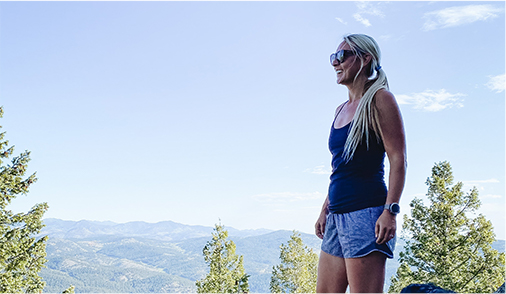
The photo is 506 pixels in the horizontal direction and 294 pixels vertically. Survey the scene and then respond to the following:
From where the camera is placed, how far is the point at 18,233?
16.9 metres

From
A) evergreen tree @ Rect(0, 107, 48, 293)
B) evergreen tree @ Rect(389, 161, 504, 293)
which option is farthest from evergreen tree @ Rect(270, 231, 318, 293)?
evergreen tree @ Rect(0, 107, 48, 293)

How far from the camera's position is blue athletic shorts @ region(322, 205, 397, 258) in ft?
6.76

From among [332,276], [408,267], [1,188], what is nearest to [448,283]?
[408,267]

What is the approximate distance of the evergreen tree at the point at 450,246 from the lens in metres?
17.9

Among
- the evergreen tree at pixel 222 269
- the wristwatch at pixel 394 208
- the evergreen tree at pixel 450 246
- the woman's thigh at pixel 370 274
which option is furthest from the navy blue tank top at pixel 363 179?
the evergreen tree at pixel 222 269

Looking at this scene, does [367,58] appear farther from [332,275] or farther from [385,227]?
[332,275]

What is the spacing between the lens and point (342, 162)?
2275mm

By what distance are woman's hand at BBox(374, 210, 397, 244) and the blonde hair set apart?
0.37m

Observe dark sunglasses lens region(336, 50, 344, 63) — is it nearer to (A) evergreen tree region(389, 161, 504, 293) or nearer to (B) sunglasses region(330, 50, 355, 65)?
(B) sunglasses region(330, 50, 355, 65)

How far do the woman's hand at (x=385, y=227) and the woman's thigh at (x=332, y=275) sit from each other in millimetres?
351

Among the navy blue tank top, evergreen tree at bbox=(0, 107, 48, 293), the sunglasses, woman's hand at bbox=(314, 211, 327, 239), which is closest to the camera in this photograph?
the navy blue tank top

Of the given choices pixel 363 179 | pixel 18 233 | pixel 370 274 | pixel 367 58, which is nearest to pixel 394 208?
pixel 363 179

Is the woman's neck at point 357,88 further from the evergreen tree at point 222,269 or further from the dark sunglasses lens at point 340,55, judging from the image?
the evergreen tree at point 222,269

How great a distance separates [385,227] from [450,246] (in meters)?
19.7
